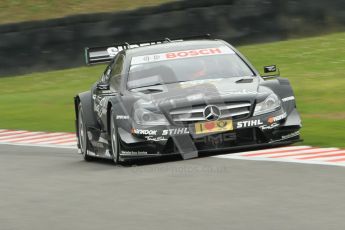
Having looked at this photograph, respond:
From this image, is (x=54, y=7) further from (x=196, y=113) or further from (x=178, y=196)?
(x=178, y=196)

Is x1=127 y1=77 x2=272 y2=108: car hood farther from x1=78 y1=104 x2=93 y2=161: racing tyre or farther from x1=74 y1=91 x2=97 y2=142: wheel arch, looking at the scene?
x1=78 y1=104 x2=93 y2=161: racing tyre

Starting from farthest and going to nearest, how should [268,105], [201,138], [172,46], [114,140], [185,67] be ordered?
[172,46], [185,67], [114,140], [268,105], [201,138]

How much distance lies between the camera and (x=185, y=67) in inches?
457

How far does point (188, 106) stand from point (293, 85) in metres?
9.98

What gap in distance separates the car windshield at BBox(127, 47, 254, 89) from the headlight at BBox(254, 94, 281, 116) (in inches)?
36.7

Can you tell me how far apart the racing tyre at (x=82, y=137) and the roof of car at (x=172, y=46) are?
3.52 ft

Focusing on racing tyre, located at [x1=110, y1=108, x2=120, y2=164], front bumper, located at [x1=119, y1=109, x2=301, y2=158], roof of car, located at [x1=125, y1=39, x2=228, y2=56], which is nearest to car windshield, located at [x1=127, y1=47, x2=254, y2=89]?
roof of car, located at [x1=125, y1=39, x2=228, y2=56]

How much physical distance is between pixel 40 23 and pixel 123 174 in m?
15.4

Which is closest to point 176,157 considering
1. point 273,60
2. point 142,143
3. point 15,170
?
point 142,143

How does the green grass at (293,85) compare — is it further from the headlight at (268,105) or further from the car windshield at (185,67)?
the car windshield at (185,67)

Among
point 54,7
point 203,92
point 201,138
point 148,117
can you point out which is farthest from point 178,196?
point 54,7

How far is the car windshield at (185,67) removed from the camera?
11469 millimetres

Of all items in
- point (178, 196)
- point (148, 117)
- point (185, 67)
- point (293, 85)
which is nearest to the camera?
point (178, 196)

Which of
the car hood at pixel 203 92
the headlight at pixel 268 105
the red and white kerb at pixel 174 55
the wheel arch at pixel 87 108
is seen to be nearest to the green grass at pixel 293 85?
the headlight at pixel 268 105
